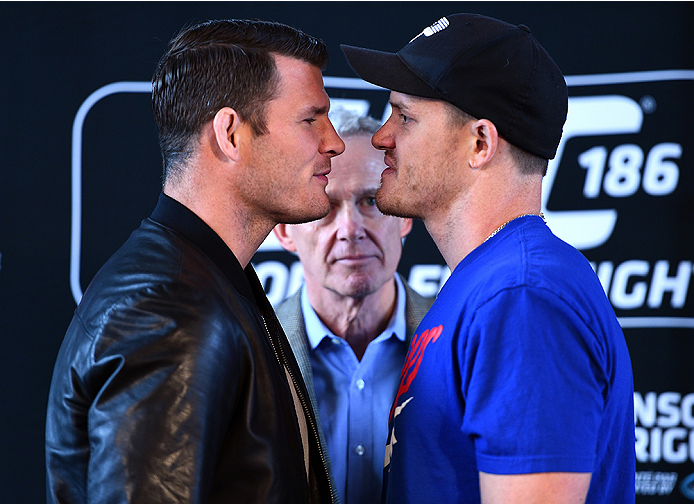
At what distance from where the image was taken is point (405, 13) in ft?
7.39

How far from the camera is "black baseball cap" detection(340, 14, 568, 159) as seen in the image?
3.93 feet

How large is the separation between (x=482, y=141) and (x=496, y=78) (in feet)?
0.37

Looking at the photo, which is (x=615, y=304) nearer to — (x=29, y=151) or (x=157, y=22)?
(x=157, y=22)

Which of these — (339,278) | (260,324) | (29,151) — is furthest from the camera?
(29,151)

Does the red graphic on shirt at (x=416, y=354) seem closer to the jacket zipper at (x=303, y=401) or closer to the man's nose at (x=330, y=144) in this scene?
the jacket zipper at (x=303, y=401)

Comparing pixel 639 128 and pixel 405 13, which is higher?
pixel 405 13

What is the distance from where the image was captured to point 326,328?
1.84m


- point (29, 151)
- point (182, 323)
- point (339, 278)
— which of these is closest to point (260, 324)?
point (182, 323)

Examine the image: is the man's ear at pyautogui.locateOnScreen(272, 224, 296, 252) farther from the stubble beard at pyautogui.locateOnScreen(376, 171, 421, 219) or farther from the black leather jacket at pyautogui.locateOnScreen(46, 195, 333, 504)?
the black leather jacket at pyautogui.locateOnScreen(46, 195, 333, 504)

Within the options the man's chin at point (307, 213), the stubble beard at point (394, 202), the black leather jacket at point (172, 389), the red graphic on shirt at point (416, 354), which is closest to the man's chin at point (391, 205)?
the stubble beard at point (394, 202)

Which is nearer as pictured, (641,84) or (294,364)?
(294,364)

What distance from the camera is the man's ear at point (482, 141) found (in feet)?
3.95

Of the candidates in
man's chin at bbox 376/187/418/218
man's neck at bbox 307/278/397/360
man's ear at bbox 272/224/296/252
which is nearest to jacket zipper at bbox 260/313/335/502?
man's chin at bbox 376/187/418/218

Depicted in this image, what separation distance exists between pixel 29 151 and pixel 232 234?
1.24 meters
